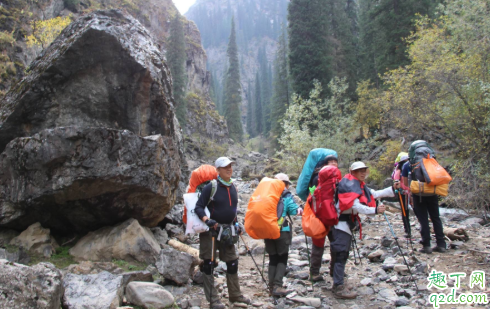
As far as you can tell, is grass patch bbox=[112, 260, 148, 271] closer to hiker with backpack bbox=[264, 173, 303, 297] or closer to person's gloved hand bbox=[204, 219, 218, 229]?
person's gloved hand bbox=[204, 219, 218, 229]

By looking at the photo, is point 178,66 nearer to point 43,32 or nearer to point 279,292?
point 43,32

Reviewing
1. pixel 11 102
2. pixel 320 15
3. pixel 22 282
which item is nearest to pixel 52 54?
pixel 11 102

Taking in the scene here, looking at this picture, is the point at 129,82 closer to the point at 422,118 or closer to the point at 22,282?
the point at 22,282

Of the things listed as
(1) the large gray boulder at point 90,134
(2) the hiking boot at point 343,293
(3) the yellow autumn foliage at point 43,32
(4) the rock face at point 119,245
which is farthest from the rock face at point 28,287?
(3) the yellow autumn foliage at point 43,32

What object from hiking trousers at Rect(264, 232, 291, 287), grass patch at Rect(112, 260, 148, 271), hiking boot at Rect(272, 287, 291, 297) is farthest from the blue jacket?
grass patch at Rect(112, 260, 148, 271)

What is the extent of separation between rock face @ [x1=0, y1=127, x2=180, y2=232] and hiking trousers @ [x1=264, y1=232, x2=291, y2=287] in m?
3.28

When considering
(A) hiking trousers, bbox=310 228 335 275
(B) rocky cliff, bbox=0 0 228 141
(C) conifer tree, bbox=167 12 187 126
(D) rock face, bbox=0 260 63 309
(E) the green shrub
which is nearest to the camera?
(D) rock face, bbox=0 260 63 309

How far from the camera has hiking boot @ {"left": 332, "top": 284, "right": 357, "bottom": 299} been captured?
450 cm

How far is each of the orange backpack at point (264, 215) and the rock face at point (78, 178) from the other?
10.5 ft

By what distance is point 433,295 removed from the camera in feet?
14.0

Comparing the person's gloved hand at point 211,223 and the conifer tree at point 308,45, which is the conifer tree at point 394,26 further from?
the person's gloved hand at point 211,223

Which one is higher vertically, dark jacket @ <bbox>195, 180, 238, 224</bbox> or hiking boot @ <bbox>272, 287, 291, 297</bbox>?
dark jacket @ <bbox>195, 180, 238, 224</bbox>

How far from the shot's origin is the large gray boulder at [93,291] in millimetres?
4062

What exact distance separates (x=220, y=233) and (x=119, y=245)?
291 centimetres
